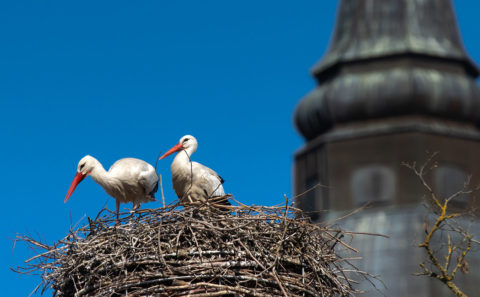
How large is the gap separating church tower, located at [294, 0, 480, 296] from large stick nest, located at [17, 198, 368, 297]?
37398mm

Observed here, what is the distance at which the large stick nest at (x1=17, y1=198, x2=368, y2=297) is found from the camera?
36.7 feet

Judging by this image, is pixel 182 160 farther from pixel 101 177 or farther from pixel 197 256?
pixel 197 256

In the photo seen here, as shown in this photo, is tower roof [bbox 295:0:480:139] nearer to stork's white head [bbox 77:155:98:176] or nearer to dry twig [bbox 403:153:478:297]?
dry twig [bbox 403:153:478:297]

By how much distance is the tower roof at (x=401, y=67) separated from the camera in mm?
53531

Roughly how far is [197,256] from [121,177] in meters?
3.74

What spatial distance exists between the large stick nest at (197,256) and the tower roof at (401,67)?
41.8 metres

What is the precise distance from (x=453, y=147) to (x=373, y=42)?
6889 millimetres

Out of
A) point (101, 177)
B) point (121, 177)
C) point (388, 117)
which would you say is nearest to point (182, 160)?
point (121, 177)

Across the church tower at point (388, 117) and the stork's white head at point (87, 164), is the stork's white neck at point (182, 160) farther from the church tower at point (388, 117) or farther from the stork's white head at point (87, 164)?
the church tower at point (388, 117)

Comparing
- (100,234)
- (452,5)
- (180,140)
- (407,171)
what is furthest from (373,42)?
(100,234)

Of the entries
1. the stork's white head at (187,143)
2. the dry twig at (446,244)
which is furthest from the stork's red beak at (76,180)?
the dry twig at (446,244)

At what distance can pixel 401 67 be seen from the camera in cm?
5378

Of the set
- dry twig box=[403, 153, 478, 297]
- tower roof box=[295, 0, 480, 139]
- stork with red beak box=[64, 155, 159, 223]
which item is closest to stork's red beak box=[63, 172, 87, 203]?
stork with red beak box=[64, 155, 159, 223]

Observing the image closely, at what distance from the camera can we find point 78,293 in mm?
11516
